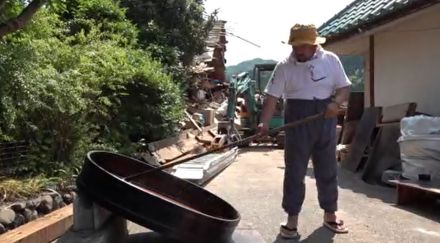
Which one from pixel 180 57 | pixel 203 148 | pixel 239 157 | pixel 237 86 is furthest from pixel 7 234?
pixel 237 86

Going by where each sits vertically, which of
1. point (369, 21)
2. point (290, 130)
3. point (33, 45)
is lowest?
point (290, 130)

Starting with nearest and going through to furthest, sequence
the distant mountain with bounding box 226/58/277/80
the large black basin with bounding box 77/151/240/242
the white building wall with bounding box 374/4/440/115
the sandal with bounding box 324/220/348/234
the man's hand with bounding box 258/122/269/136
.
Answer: the large black basin with bounding box 77/151/240/242
the man's hand with bounding box 258/122/269/136
the sandal with bounding box 324/220/348/234
the white building wall with bounding box 374/4/440/115
the distant mountain with bounding box 226/58/277/80

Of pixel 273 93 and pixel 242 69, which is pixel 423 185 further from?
pixel 242 69

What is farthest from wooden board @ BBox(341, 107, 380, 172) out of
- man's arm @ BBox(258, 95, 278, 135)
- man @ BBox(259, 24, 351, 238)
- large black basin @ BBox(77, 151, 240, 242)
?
large black basin @ BBox(77, 151, 240, 242)

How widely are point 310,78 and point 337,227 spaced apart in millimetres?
1422

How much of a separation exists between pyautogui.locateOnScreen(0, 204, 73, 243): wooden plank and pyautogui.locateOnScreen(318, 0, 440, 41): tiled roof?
5.67 m

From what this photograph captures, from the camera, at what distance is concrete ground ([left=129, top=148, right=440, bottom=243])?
4918 mm

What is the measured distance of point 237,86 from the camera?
19125mm

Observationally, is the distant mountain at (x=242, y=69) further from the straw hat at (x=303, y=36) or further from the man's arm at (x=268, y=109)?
the straw hat at (x=303, y=36)

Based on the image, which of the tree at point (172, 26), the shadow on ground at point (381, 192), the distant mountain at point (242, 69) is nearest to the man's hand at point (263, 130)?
the shadow on ground at point (381, 192)

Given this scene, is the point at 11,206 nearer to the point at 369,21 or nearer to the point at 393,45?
the point at 369,21

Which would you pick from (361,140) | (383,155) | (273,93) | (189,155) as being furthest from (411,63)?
(273,93)

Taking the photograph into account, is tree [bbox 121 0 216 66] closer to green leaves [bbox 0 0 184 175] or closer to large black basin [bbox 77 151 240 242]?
green leaves [bbox 0 0 184 175]

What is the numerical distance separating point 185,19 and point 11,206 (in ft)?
41.4
